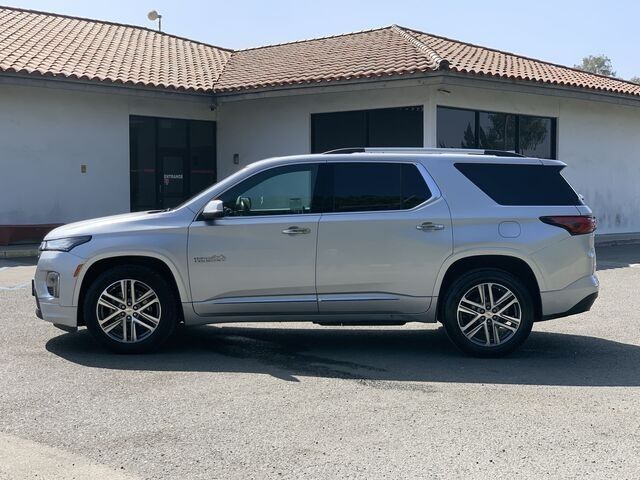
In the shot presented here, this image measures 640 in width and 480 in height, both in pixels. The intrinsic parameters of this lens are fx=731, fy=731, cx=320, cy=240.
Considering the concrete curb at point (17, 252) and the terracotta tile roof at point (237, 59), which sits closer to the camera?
the concrete curb at point (17, 252)

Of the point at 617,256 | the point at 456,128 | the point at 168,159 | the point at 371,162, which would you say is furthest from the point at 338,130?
the point at 371,162

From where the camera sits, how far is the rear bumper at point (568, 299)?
22.2 ft

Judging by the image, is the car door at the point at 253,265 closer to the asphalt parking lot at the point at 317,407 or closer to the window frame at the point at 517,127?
the asphalt parking lot at the point at 317,407

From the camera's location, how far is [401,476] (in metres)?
4.05

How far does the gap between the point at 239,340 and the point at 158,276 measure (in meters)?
1.31

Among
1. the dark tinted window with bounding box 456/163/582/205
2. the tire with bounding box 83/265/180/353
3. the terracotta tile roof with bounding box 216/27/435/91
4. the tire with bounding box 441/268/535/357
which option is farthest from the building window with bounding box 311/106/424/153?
the tire with bounding box 83/265/180/353

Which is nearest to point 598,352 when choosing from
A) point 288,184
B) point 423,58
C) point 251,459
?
point 288,184

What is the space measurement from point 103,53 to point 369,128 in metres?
7.75

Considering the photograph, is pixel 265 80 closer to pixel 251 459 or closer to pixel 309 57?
pixel 309 57

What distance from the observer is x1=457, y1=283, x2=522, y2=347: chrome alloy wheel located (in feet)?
22.1

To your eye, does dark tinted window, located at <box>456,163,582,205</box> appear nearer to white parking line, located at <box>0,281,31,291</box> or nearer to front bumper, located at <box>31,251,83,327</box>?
front bumper, located at <box>31,251,83,327</box>

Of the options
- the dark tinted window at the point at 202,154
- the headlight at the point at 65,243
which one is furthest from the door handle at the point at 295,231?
the dark tinted window at the point at 202,154

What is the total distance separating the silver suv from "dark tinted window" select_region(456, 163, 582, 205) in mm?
88

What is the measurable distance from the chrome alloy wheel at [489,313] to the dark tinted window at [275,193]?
171 centimetres
